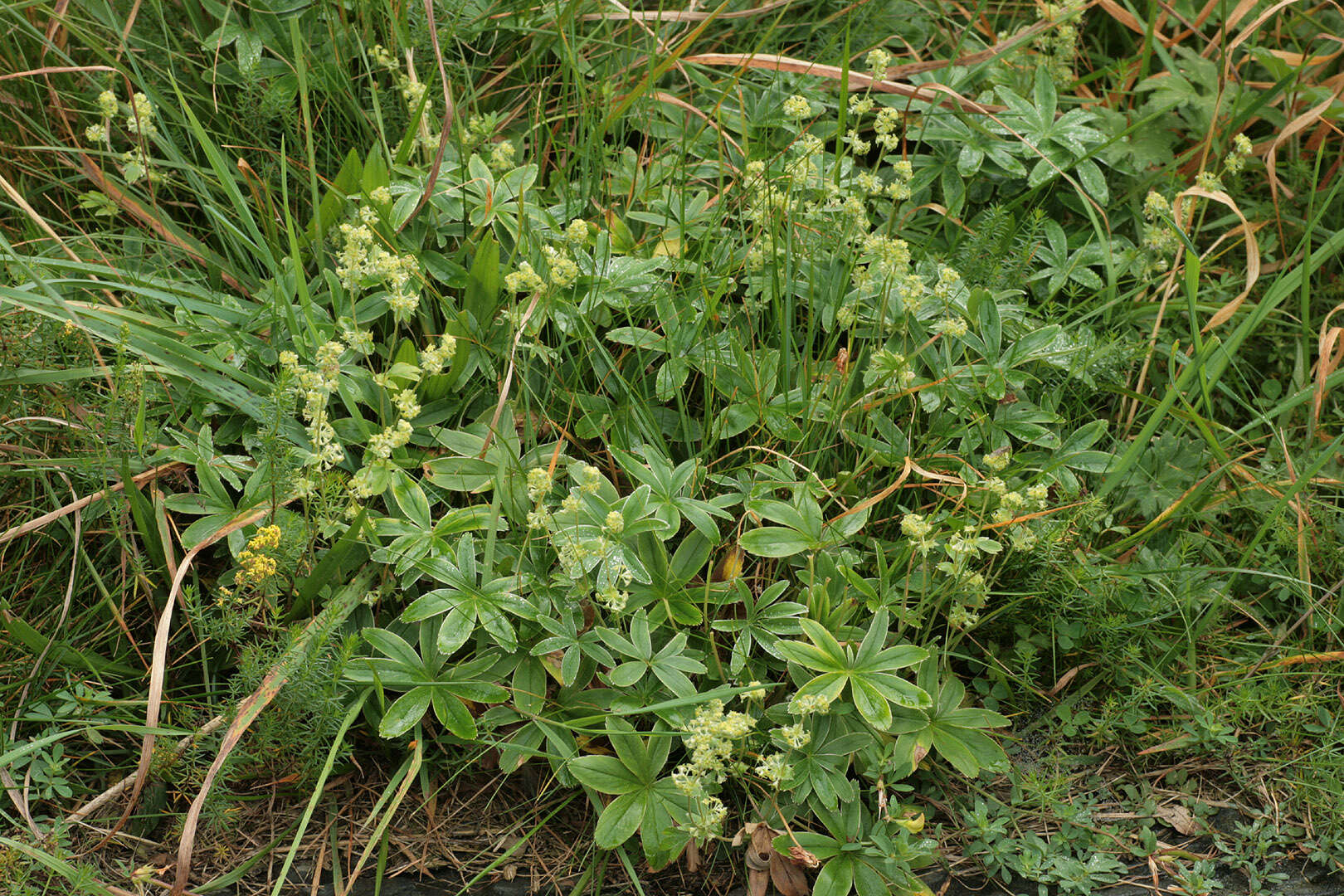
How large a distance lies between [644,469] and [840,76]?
1362mm

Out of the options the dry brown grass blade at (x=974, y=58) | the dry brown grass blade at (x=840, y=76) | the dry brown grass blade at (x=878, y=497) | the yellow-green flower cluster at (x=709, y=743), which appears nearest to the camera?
the yellow-green flower cluster at (x=709, y=743)

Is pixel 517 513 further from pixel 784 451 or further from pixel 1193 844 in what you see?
pixel 1193 844

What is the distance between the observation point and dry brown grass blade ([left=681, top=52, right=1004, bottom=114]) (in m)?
2.72

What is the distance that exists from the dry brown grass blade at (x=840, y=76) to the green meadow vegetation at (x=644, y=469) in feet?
0.07

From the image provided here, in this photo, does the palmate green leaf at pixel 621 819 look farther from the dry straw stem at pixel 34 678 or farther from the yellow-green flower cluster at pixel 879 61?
the yellow-green flower cluster at pixel 879 61

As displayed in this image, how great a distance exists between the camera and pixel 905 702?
182 centimetres

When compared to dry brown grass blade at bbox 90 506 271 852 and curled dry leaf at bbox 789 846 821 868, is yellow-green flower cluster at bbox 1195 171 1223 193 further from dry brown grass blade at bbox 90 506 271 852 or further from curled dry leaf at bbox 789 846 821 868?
dry brown grass blade at bbox 90 506 271 852

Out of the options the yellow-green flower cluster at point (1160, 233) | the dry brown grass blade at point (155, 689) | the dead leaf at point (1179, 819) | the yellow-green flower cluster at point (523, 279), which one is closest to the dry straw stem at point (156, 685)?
the dry brown grass blade at point (155, 689)

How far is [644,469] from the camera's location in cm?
207

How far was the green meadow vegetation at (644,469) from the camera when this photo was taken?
1.87 meters

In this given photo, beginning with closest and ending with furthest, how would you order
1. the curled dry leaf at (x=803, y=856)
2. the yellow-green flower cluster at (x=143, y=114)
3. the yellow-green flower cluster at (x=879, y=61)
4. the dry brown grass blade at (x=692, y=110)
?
the curled dry leaf at (x=803, y=856)
the yellow-green flower cluster at (x=143, y=114)
the yellow-green flower cluster at (x=879, y=61)
the dry brown grass blade at (x=692, y=110)

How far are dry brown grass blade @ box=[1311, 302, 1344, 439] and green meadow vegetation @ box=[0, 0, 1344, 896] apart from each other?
20 millimetres

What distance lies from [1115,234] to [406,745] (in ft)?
7.28

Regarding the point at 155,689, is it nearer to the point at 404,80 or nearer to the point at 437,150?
the point at 437,150
